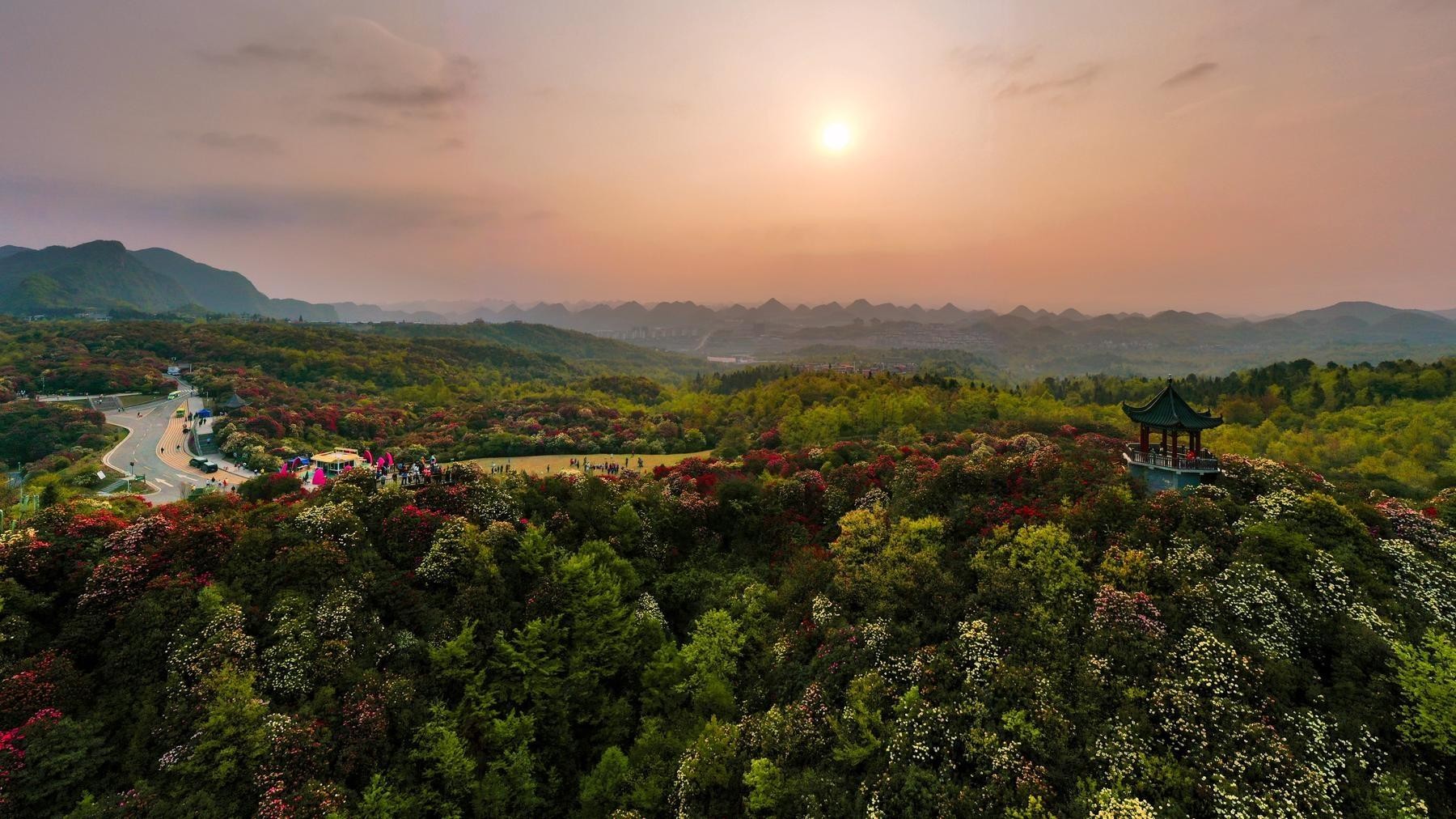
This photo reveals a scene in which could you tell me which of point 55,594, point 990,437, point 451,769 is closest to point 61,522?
point 55,594

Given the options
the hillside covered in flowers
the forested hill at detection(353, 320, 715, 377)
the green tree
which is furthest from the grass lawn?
the forested hill at detection(353, 320, 715, 377)

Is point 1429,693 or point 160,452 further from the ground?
point 160,452

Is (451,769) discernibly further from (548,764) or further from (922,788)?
(922,788)

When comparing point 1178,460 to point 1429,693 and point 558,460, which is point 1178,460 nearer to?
point 1429,693

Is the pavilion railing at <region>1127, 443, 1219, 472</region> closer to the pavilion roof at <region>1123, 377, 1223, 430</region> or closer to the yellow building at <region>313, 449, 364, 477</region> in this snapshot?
the pavilion roof at <region>1123, 377, 1223, 430</region>

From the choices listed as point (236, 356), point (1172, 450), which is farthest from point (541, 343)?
point (1172, 450)
